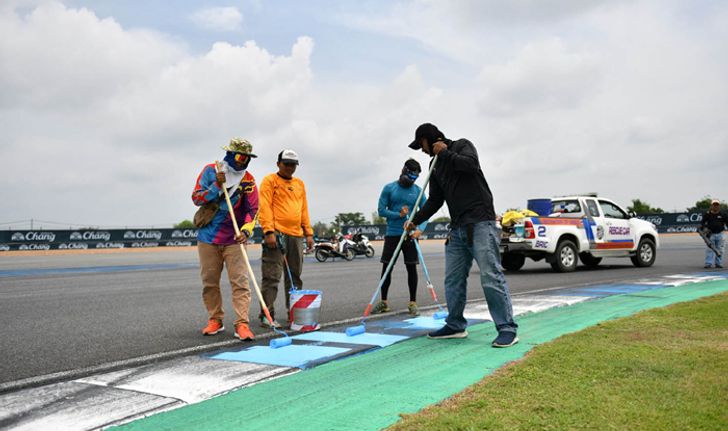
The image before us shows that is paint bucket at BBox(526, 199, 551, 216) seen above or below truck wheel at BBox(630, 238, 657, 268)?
above

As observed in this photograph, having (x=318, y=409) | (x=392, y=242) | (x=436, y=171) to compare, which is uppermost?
(x=436, y=171)

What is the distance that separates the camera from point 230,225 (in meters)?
5.95

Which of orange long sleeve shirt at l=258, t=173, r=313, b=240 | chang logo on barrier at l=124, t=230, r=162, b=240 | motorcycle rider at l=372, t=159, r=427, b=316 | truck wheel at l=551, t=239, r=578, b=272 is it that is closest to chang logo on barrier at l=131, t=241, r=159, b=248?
chang logo on barrier at l=124, t=230, r=162, b=240

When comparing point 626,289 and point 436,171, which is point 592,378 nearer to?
point 436,171

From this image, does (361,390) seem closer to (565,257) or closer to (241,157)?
(241,157)

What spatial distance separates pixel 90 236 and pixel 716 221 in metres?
38.7

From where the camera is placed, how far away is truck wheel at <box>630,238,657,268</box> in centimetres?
1530

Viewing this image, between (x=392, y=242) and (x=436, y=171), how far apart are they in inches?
80.5

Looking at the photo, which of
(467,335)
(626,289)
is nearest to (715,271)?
(626,289)

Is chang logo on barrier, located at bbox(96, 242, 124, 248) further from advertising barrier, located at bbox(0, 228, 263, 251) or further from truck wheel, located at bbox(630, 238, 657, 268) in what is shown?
truck wheel, located at bbox(630, 238, 657, 268)

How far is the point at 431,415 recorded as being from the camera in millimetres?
3105

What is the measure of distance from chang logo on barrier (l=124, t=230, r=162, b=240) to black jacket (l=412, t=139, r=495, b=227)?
136ft

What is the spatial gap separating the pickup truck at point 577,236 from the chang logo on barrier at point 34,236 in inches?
1384

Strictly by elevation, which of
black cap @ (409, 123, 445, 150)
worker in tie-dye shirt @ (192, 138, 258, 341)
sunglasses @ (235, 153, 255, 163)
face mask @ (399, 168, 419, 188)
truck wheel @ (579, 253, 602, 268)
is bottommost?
truck wheel @ (579, 253, 602, 268)
